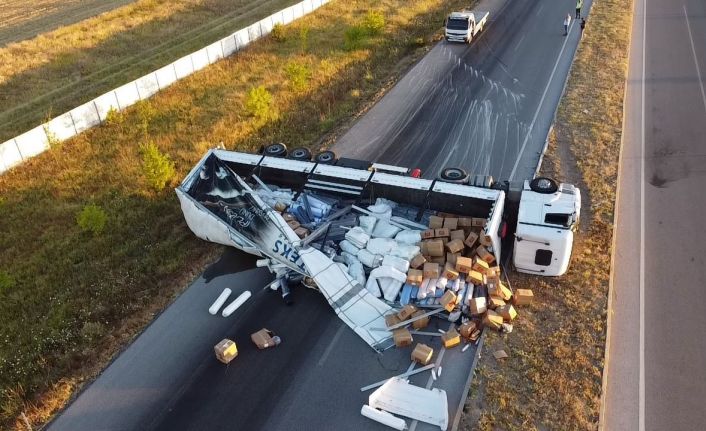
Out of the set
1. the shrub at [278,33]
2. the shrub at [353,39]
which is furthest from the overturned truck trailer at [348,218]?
the shrub at [278,33]

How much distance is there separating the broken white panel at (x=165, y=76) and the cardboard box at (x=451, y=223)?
16689 millimetres

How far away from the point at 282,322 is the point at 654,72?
68.4 ft

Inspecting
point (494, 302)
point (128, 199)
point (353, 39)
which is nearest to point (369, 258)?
point (494, 302)

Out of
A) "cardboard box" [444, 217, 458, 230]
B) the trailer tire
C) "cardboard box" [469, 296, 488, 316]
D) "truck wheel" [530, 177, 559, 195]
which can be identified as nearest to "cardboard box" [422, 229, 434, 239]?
"cardboard box" [444, 217, 458, 230]

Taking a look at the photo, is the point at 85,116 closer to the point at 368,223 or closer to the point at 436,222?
the point at 368,223

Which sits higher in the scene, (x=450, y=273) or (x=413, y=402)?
(x=450, y=273)

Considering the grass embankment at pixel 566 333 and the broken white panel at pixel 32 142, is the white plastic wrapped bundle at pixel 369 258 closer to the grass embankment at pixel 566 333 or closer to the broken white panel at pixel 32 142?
the grass embankment at pixel 566 333

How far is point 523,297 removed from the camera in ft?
38.2

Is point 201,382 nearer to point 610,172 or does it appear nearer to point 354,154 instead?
point 354,154

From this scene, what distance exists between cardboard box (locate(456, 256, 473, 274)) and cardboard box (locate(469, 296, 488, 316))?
2.27ft

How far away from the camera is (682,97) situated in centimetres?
2086

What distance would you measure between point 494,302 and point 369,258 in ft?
9.71

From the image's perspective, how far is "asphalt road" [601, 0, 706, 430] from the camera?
9719 mm

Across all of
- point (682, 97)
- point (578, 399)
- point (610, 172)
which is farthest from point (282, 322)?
point (682, 97)
